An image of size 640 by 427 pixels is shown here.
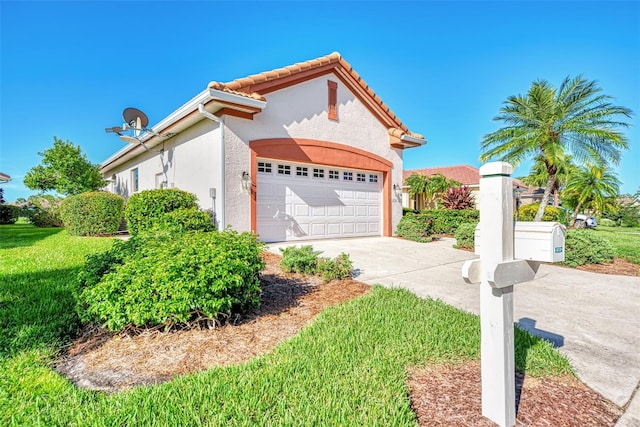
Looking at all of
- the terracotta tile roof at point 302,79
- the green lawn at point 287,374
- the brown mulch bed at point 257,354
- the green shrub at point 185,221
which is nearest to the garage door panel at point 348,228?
the terracotta tile roof at point 302,79

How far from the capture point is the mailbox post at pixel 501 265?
176cm

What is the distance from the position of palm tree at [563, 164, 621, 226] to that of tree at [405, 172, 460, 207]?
806 cm

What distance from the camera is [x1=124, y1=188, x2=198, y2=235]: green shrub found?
8.09m

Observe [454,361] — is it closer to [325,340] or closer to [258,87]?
[325,340]

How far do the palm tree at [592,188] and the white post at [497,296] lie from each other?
23.4 meters

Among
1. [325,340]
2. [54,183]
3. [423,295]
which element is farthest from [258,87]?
[54,183]

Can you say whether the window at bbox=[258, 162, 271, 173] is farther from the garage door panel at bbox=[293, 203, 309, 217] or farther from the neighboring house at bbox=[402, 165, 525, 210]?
the neighboring house at bbox=[402, 165, 525, 210]

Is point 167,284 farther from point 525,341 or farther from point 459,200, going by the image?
point 459,200

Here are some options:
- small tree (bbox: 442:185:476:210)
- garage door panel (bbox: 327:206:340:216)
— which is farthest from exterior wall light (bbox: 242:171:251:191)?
small tree (bbox: 442:185:476:210)

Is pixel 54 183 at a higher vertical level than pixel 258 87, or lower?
lower

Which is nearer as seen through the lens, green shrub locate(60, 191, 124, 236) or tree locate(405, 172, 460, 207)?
green shrub locate(60, 191, 124, 236)

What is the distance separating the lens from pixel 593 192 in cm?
1981

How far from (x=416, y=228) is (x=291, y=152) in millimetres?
5304

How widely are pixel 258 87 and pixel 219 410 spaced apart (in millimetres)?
8296
